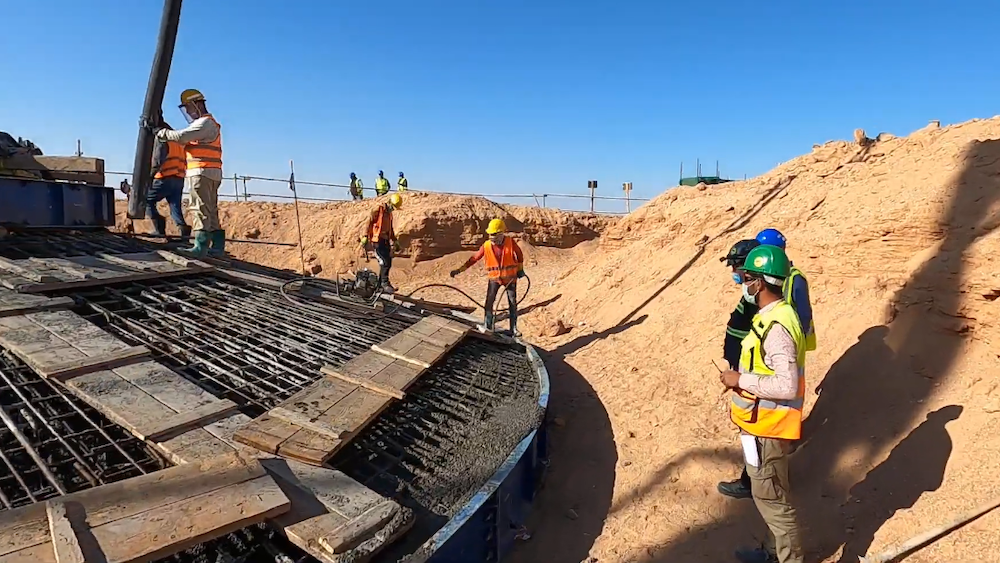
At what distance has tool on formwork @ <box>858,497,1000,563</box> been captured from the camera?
9.48 ft

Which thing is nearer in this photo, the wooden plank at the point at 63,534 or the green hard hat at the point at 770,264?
the wooden plank at the point at 63,534

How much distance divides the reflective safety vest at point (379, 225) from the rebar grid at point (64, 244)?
372 cm

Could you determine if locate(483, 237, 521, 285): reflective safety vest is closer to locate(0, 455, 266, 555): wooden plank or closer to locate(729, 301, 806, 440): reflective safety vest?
locate(729, 301, 806, 440): reflective safety vest

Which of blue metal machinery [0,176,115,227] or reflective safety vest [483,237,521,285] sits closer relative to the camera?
blue metal machinery [0,176,115,227]

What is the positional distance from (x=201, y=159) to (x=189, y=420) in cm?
394

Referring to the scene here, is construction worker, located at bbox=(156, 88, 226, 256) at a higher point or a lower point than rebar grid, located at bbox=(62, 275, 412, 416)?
higher

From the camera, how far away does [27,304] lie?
4.16 m

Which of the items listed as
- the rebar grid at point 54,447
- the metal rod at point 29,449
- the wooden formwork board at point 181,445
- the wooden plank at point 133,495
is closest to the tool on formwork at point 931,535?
the wooden formwork board at point 181,445

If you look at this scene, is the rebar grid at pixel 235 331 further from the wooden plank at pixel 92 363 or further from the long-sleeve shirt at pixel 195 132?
the long-sleeve shirt at pixel 195 132

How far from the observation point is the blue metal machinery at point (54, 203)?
20.4 feet

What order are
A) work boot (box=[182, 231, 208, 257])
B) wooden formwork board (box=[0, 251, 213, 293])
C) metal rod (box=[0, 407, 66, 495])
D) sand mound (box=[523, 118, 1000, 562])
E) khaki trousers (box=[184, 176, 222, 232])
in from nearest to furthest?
→ metal rod (box=[0, 407, 66, 495]), sand mound (box=[523, 118, 1000, 562]), wooden formwork board (box=[0, 251, 213, 293]), khaki trousers (box=[184, 176, 222, 232]), work boot (box=[182, 231, 208, 257])

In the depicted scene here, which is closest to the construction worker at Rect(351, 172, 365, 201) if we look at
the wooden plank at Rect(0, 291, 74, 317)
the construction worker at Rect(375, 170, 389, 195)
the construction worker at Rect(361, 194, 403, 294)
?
the construction worker at Rect(375, 170, 389, 195)

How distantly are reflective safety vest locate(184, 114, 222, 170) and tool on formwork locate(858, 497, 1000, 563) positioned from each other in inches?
251

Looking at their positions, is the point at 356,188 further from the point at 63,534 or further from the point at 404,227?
the point at 63,534
